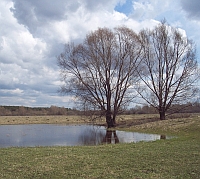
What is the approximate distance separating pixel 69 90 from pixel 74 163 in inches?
865

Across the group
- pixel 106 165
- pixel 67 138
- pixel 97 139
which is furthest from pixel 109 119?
pixel 106 165

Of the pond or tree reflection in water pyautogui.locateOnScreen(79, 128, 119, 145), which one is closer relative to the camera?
the pond

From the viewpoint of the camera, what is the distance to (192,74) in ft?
108

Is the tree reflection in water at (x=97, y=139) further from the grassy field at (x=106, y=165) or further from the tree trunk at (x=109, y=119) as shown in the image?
the tree trunk at (x=109, y=119)

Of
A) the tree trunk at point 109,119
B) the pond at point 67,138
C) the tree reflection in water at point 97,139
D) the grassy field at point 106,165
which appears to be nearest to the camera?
the grassy field at point 106,165

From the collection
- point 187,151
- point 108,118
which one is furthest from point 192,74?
point 187,151

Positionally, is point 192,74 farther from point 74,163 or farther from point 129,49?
point 74,163

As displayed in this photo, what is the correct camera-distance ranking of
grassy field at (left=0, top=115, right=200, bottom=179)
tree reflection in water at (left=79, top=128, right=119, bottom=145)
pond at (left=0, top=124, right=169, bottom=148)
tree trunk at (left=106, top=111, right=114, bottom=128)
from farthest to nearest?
tree trunk at (left=106, top=111, right=114, bottom=128) < tree reflection in water at (left=79, top=128, right=119, bottom=145) < pond at (left=0, top=124, right=169, bottom=148) < grassy field at (left=0, top=115, right=200, bottom=179)

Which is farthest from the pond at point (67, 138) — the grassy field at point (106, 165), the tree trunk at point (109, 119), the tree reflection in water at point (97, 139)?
the tree trunk at point (109, 119)

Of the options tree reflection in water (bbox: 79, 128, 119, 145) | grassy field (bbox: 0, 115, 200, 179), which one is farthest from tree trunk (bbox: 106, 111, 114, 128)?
grassy field (bbox: 0, 115, 200, 179)

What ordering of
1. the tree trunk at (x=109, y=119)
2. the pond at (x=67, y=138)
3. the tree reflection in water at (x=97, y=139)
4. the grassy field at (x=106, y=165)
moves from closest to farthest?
the grassy field at (x=106, y=165) → the pond at (x=67, y=138) → the tree reflection in water at (x=97, y=139) → the tree trunk at (x=109, y=119)

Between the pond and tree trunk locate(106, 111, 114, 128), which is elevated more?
tree trunk locate(106, 111, 114, 128)

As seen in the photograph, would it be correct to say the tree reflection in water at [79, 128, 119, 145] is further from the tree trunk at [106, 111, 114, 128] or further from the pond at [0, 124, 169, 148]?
the tree trunk at [106, 111, 114, 128]

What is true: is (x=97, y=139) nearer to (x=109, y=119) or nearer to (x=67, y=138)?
(x=67, y=138)
